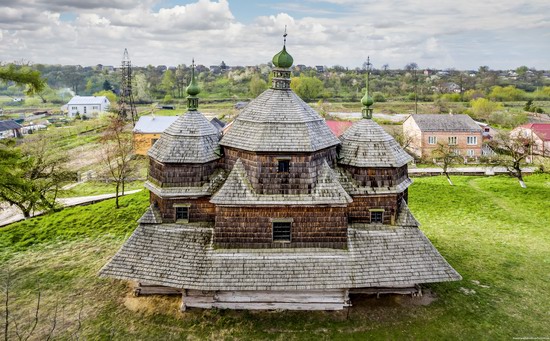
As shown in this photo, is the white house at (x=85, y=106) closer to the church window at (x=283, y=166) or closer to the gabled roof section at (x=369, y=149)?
the gabled roof section at (x=369, y=149)

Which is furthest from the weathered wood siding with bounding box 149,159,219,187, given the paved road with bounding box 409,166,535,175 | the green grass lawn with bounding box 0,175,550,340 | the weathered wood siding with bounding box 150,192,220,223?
the paved road with bounding box 409,166,535,175

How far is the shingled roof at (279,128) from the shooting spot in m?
15.8

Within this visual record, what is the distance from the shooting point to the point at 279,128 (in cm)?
1623

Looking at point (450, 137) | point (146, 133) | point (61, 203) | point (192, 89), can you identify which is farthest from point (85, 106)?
point (192, 89)

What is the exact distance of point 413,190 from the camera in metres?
33.9

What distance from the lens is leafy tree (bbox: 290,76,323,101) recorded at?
295 ft

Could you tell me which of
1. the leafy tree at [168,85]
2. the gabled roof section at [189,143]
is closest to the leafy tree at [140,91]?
the leafy tree at [168,85]

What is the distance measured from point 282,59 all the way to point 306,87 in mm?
76207

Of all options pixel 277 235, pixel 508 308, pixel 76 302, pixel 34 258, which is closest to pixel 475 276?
Answer: pixel 508 308

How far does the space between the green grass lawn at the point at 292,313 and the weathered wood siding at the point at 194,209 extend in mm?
3680

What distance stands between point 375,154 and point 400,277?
5522mm

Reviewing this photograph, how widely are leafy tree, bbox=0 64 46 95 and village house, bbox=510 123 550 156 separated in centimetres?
4995

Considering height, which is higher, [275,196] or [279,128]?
[279,128]

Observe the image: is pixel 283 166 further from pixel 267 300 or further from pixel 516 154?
pixel 516 154
